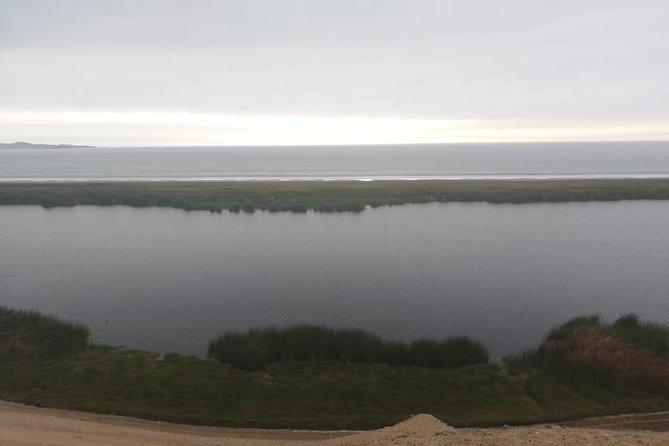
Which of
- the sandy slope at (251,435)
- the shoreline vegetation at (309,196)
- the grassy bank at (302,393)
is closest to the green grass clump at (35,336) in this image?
the grassy bank at (302,393)

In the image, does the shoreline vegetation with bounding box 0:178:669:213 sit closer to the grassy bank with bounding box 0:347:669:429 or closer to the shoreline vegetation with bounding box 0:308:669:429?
the shoreline vegetation with bounding box 0:308:669:429

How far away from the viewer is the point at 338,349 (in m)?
18.3

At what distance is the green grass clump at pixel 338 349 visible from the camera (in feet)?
57.8

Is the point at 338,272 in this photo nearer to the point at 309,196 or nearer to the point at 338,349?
the point at 338,349

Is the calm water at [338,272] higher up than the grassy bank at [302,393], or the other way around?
the calm water at [338,272]

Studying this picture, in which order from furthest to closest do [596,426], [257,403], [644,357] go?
[644,357], [257,403], [596,426]

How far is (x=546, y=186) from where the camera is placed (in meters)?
68.5

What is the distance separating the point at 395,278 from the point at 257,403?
15.2m

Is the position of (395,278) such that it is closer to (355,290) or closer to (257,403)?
(355,290)

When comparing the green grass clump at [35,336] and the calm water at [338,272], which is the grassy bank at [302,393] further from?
the calm water at [338,272]

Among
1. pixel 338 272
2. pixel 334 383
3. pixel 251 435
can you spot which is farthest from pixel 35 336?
pixel 338 272

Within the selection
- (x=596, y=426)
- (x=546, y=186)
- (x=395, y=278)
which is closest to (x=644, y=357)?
(x=596, y=426)

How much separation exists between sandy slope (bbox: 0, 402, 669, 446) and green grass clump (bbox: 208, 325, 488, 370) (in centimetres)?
445

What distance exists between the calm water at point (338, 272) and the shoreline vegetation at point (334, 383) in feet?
6.83
